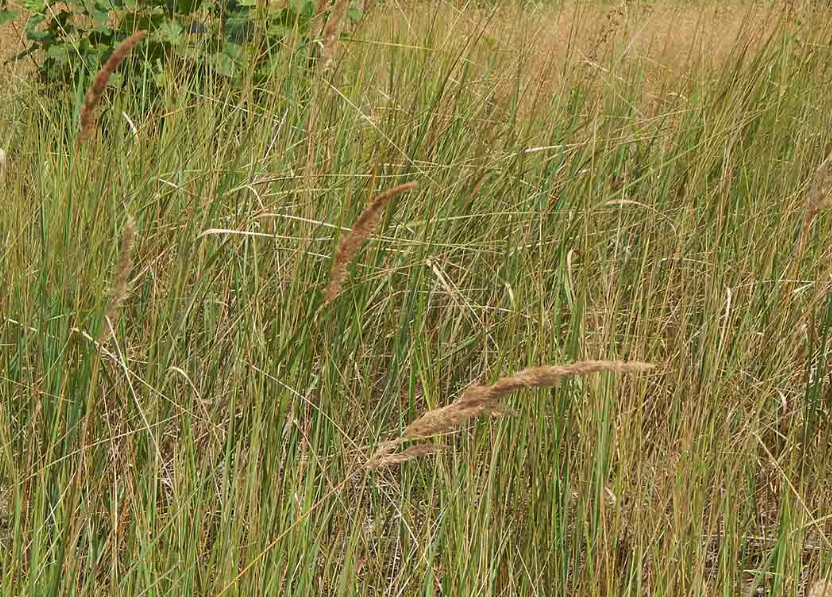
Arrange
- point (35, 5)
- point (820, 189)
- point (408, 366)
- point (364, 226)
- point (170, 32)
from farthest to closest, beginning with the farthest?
1. point (35, 5)
2. point (170, 32)
3. point (408, 366)
4. point (820, 189)
5. point (364, 226)

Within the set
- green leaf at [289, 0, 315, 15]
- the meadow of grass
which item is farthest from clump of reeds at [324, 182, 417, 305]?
green leaf at [289, 0, 315, 15]

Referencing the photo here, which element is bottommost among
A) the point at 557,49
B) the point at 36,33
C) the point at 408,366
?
the point at 408,366

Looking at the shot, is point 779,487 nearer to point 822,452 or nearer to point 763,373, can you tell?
point 822,452

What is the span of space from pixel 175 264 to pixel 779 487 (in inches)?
36.7

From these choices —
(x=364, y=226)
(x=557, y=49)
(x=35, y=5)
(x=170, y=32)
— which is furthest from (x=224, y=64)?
(x=364, y=226)

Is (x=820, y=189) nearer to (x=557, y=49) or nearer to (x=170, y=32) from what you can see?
(x=557, y=49)

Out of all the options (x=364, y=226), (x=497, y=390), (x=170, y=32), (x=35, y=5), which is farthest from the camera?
(x=35, y=5)

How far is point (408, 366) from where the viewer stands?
147 centimetres

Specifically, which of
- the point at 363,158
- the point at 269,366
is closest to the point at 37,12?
the point at 363,158

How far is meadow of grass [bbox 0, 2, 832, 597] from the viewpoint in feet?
3.68

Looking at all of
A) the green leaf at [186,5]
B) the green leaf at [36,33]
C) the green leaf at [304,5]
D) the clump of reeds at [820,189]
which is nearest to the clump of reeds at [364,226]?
the clump of reeds at [820,189]

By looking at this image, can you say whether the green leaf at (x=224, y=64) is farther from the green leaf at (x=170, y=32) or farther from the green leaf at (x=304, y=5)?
the green leaf at (x=304, y=5)

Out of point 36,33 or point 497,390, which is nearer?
point 497,390

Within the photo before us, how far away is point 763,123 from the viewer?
7.07 feet
